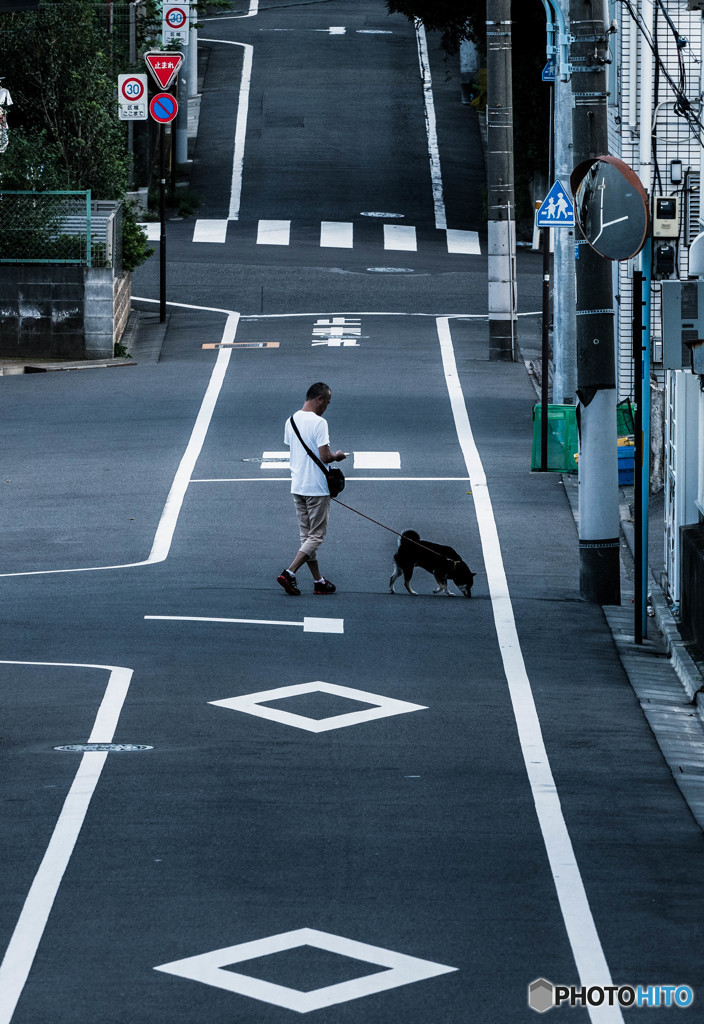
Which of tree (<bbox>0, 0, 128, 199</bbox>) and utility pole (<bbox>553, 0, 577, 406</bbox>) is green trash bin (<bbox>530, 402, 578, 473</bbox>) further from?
tree (<bbox>0, 0, 128, 199</bbox>)

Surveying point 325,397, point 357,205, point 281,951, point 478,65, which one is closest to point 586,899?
point 281,951

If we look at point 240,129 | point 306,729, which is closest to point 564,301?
point 306,729

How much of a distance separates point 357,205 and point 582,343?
1232 inches

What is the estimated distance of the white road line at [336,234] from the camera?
42250 millimetres

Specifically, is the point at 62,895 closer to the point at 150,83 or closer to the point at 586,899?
the point at 586,899

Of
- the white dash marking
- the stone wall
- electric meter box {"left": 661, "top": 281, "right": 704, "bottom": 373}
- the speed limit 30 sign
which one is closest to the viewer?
electric meter box {"left": 661, "top": 281, "right": 704, "bottom": 373}

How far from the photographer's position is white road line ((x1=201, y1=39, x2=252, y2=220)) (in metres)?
47.7

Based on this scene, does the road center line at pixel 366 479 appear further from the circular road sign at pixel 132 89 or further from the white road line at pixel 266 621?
the circular road sign at pixel 132 89

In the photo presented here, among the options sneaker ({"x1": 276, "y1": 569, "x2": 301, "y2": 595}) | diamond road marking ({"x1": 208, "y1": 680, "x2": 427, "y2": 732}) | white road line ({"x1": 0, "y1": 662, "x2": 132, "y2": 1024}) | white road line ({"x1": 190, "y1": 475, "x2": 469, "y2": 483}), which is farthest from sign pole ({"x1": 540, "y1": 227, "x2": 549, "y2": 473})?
white road line ({"x1": 0, "y1": 662, "x2": 132, "y2": 1024})

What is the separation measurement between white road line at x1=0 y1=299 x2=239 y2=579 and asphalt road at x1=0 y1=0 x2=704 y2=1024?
0.07 metres

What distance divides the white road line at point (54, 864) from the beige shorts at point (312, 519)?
3442 millimetres

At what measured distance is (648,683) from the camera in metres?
13.5

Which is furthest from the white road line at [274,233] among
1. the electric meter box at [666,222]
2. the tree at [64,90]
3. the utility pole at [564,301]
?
the electric meter box at [666,222]

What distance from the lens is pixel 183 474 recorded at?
21781 mm
